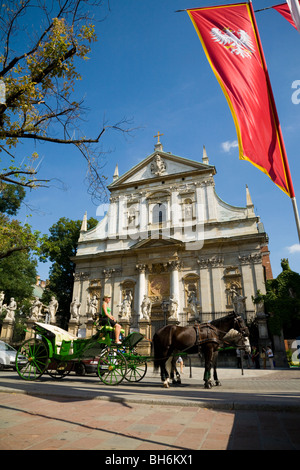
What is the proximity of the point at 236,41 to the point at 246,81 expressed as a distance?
101 centimetres

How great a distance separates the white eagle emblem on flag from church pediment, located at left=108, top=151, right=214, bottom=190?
2164 centimetres

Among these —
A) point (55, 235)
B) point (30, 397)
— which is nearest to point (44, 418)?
point (30, 397)

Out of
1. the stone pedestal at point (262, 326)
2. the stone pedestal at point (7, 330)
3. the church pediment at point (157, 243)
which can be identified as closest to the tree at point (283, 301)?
the stone pedestal at point (262, 326)

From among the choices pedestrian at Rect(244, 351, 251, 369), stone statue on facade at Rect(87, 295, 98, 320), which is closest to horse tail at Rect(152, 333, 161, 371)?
pedestrian at Rect(244, 351, 251, 369)

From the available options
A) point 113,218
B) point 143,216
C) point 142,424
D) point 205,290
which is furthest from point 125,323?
point 142,424

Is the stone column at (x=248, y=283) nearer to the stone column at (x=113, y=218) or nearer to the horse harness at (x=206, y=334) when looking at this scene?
the stone column at (x=113, y=218)

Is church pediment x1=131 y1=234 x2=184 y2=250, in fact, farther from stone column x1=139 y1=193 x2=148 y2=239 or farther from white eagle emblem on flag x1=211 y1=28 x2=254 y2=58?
white eagle emblem on flag x1=211 y1=28 x2=254 y2=58

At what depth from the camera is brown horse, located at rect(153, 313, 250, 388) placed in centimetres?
812

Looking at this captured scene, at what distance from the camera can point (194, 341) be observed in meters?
8.22

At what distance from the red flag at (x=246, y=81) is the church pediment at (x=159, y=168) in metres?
21.5

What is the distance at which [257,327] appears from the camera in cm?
2039

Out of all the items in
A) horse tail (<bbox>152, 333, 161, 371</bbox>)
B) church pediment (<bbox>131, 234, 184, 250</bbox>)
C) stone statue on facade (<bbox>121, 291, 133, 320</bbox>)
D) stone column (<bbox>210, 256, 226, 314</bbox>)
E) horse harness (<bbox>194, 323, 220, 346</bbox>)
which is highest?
church pediment (<bbox>131, 234, 184, 250</bbox>)

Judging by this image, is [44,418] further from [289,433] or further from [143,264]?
[143,264]

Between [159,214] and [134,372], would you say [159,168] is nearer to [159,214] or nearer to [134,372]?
[159,214]
